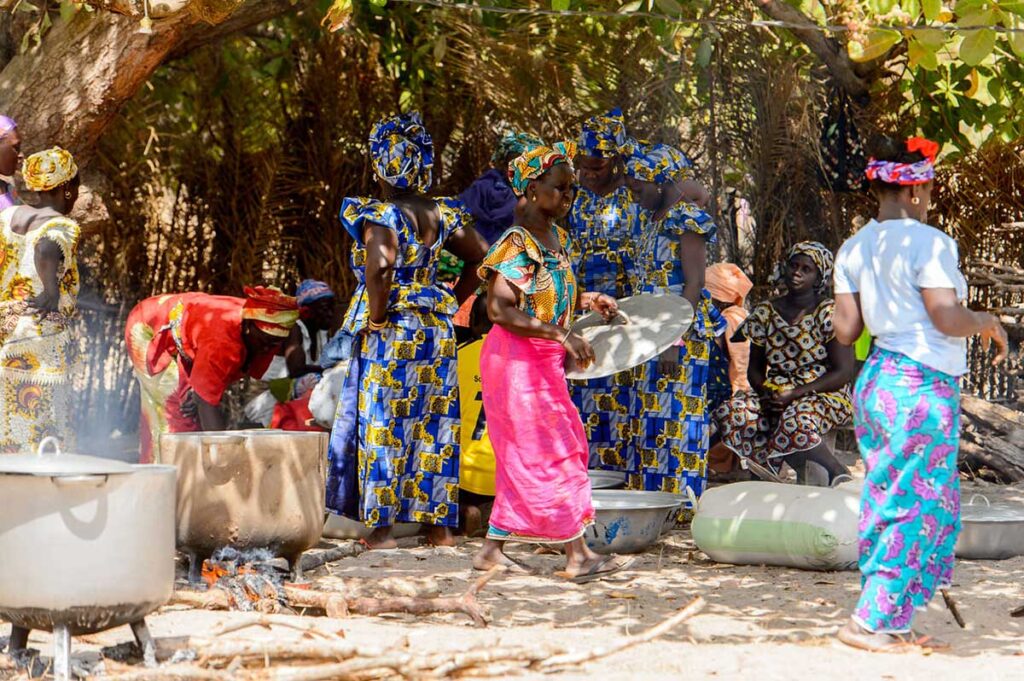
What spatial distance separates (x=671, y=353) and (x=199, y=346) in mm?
2336

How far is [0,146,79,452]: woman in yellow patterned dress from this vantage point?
5.93 meters

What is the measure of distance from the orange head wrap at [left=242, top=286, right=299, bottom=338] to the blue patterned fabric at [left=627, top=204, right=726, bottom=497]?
1769mm

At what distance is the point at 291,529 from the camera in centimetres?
516

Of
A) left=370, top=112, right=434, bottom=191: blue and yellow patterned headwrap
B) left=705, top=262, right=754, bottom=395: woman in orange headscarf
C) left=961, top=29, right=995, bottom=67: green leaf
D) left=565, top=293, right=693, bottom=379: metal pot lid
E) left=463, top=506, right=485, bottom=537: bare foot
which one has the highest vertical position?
left=961, top=29, right=995, bottom=67: green leaf

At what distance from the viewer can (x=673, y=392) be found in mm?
7020

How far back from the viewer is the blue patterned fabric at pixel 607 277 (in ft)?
23.0

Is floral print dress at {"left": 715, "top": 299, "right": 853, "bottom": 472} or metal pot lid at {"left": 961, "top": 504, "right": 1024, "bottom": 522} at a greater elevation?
floral print dress at {"left": 715, "top": 299, "right": 853, "bottom": 472}

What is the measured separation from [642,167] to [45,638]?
3774 mm

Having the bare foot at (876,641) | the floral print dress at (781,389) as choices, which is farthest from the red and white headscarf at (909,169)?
the floral print dress at (781,389)

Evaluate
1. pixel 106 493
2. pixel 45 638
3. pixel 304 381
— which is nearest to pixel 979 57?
A: pixel 106 493

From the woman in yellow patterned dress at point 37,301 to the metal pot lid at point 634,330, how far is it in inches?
88.5

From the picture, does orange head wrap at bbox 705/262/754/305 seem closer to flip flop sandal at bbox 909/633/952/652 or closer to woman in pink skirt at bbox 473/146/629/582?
woman in pink skirt at bbox 473/146/629/582

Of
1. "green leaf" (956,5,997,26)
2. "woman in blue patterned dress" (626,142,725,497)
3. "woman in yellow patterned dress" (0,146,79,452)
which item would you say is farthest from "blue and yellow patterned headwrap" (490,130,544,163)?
"green leaf" (956,5,997,26)

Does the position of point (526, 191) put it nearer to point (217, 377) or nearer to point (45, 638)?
point (217, 377)
